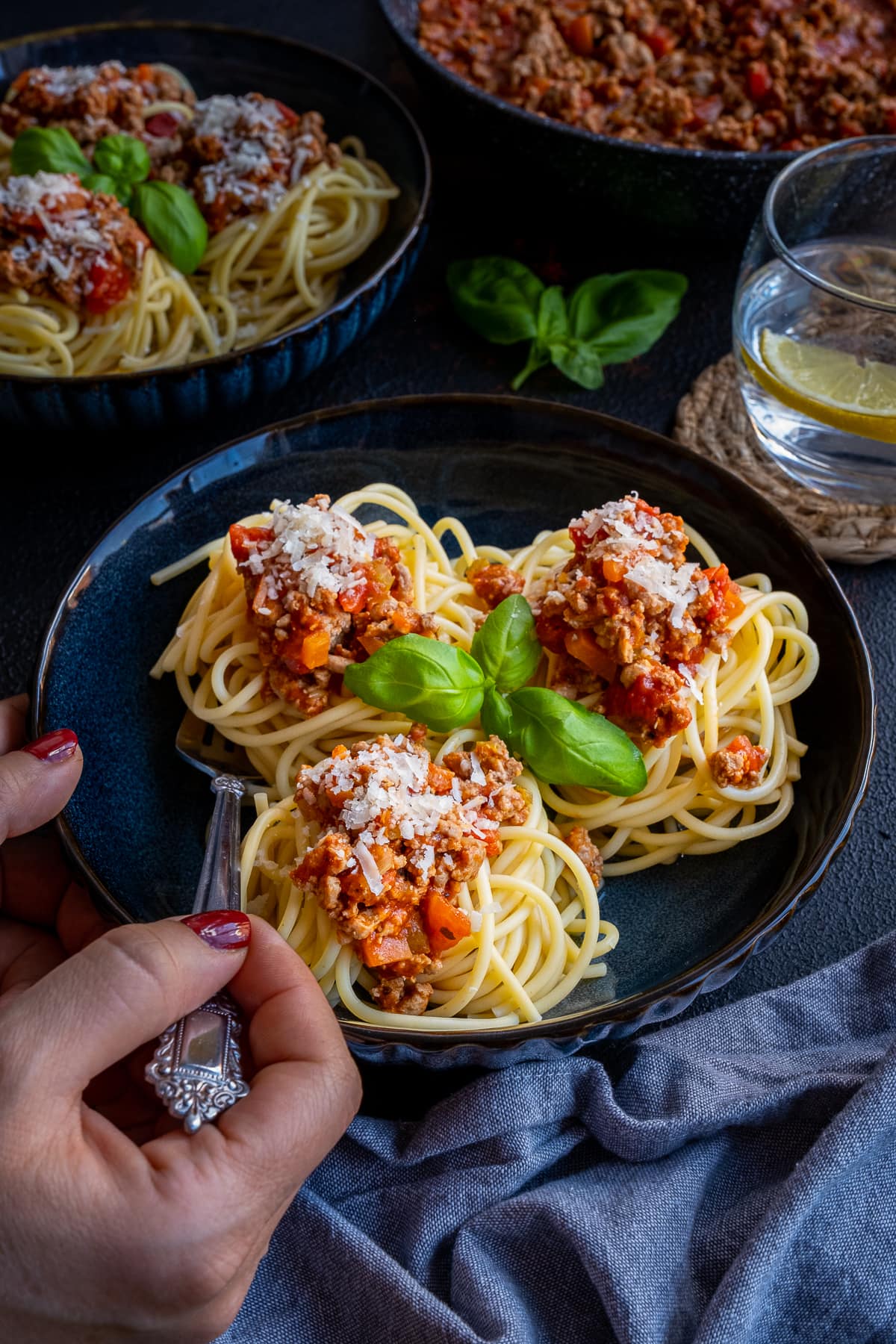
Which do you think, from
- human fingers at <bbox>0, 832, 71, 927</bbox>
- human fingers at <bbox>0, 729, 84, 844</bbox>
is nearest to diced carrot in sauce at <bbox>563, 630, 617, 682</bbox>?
human fingers at <bbox>0, 729, 84, 844</bbox>

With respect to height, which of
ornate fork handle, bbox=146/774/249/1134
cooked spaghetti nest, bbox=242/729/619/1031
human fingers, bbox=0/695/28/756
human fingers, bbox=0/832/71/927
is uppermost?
ornate fork handle, bbox=146/774/249/1134

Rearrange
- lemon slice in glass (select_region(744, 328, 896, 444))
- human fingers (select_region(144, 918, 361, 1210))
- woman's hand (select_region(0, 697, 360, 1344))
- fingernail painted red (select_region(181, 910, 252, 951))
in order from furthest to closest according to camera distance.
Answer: lemon slice in glass (select_region(744, 328, 896, 444)) < fingernail painted red (select_region(181, 910, 252, 951)) < human fingers (select_region(144, 918, 361, 1210)) < woman's hand (select_region(0, 697, 360, 1344))

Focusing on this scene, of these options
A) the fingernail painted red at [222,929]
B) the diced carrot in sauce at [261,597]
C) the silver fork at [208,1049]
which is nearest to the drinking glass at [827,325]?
the diced carrot in sauce at [261,597]

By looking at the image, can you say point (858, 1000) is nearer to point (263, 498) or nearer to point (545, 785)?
point (545, 785)

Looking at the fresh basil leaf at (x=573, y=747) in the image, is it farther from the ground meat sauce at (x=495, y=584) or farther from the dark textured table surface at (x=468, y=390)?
the dark textured table surface at (x=468, y=390)

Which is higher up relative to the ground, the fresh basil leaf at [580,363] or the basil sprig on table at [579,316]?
the basil sprig on table at [579,316]

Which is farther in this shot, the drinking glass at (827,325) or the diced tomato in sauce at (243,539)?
the drinking glass at (827,325)

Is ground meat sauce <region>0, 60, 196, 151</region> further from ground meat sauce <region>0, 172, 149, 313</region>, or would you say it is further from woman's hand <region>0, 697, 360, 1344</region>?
woman's hand <region>0, 697, 360, 1344</region>
